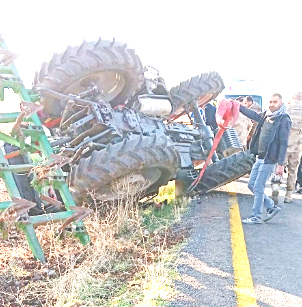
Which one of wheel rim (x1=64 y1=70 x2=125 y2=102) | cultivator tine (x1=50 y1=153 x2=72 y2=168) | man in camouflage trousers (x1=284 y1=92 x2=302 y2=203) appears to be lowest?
man in camouflage trousers (x1=284 y1=92 x2=302 y2=203)

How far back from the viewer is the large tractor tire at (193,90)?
343 inches

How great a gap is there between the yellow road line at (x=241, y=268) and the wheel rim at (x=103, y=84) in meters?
2.67

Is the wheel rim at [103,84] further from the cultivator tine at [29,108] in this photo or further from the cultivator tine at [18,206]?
the cultivator tine at [18,206]

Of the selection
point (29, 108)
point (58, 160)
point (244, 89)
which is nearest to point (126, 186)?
point (58, 160)

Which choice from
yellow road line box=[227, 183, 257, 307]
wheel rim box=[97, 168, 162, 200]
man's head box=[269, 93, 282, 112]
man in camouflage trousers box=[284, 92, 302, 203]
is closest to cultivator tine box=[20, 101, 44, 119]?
wheel rim box=[97, 168, 162, 200]

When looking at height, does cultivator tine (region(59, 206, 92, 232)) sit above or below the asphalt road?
above

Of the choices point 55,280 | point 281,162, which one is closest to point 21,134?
point 55,280

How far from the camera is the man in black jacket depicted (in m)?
6.45

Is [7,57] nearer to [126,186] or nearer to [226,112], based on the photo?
[126,186]

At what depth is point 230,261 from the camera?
15.1ft

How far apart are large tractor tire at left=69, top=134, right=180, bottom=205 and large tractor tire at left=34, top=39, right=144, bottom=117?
130 cm

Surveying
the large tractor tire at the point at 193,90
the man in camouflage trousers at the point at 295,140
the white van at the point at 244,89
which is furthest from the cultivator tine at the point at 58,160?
the white van at the point at 244,89

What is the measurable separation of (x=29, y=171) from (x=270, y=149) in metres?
3.26

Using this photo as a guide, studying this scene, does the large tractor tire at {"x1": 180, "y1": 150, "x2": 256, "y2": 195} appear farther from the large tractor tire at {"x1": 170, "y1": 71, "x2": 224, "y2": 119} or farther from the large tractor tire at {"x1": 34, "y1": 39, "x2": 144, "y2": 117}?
the large tractor tire at {"x1": 34, "y1": 39, "x2": 144, "y2": 117}
